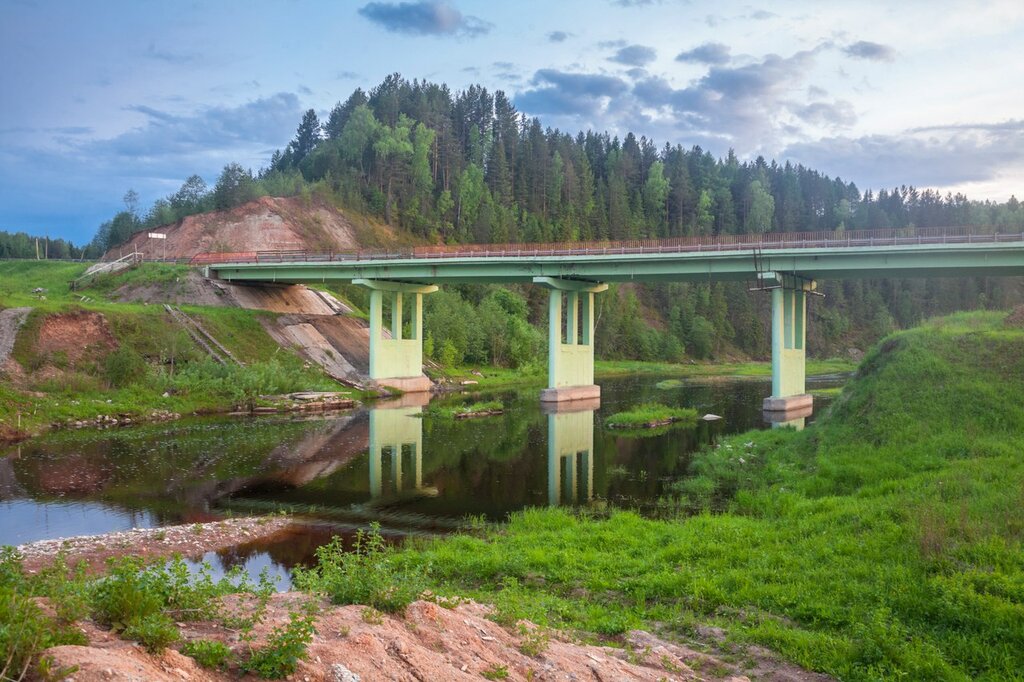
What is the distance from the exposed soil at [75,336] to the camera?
175 ft

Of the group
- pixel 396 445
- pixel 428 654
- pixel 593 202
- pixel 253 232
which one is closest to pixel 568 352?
pixel 396 445

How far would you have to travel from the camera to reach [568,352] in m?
68.6

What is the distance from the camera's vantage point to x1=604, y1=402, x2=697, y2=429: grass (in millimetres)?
49594

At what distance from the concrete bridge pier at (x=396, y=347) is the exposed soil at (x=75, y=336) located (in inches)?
856

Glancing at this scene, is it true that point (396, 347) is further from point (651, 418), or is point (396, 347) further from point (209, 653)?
point (209, 653)

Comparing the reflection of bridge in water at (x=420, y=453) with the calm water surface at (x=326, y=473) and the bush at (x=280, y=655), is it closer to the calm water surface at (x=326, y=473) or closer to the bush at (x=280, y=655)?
the calm water surface at (x=326, y=473)

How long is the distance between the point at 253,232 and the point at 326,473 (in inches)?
3079

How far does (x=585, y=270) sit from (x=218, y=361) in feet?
102

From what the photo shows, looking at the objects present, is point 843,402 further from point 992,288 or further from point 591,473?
point 992,288

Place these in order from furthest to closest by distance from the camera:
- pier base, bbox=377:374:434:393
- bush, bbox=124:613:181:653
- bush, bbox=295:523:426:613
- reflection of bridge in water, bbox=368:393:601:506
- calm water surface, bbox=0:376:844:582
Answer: pier base, bbox=377:374:434:393
reflection of bridge in water, bbox=368:393:601:506
calm water surface, bbox=0:376:844:582
bush, bbox=295:523:426:613
bush, bbox=124:613:181:653

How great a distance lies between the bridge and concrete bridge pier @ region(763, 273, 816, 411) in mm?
101

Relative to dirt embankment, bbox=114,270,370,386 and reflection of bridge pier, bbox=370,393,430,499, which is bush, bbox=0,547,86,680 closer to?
reflection of bridge pier, bbox=370,393,430,499

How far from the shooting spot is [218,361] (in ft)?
204

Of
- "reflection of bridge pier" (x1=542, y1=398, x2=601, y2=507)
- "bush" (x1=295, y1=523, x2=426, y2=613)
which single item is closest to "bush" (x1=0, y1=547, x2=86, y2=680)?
"bush" (x1=295, y1=523, x2=426, y2=613)
